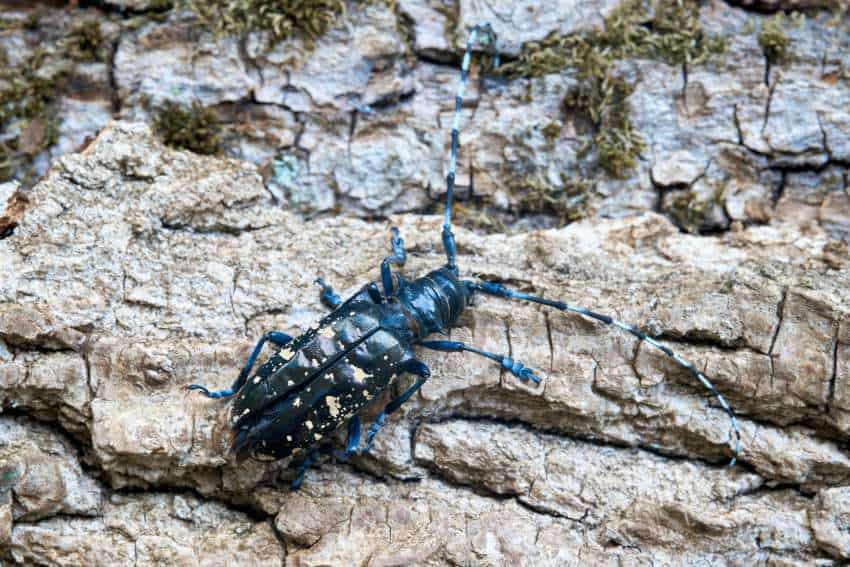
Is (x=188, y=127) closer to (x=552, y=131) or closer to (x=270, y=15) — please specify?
(x=270, y=15)

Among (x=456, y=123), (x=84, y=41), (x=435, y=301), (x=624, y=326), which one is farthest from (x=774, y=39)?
(x=84, y=41)

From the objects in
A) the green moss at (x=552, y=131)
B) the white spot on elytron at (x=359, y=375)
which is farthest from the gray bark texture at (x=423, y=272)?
the white spot on elytron at (x=359, y=375)

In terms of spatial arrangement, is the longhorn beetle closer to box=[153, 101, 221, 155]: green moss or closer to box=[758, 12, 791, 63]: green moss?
box=[153, 101, 221, 155]: green moss

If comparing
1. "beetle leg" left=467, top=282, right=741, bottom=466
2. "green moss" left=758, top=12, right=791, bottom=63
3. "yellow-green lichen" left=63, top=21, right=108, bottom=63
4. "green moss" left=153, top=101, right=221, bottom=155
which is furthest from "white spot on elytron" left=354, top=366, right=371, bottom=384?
"green moss" left=758, top=12, right=791, bottom=63

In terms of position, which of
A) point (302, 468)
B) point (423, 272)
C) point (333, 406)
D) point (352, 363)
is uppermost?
point (423, 272)

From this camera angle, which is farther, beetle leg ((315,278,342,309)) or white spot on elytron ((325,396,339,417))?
beetle leg ((315,278,342,309))
